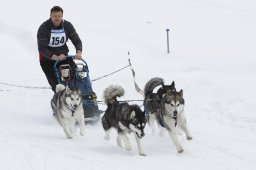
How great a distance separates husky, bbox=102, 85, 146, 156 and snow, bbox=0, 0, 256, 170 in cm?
17

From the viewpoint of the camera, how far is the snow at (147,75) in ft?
18.4

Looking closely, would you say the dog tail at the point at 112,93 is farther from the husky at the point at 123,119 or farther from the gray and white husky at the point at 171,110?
the gray and white husky at the point at 171,110

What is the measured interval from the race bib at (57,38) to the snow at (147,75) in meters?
1.16

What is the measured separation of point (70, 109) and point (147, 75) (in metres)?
5.19

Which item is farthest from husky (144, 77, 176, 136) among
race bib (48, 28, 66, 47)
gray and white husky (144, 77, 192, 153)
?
race bib (48, 28, 66, 47)

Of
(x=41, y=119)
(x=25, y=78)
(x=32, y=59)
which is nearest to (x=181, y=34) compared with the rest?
(x=32, y=59)

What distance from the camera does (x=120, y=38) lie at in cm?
1501

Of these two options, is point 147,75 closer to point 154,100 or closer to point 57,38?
point 57,38

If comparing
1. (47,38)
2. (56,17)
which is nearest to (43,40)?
(47,38)

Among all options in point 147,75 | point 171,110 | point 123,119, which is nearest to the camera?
point 123,119

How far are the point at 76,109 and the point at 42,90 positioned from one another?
3673 mm

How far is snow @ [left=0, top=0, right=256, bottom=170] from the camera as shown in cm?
560

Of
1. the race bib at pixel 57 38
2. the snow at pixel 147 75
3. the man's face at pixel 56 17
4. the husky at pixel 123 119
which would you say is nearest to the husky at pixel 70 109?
the snow at pixel 147 75

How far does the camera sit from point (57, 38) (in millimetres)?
7305
